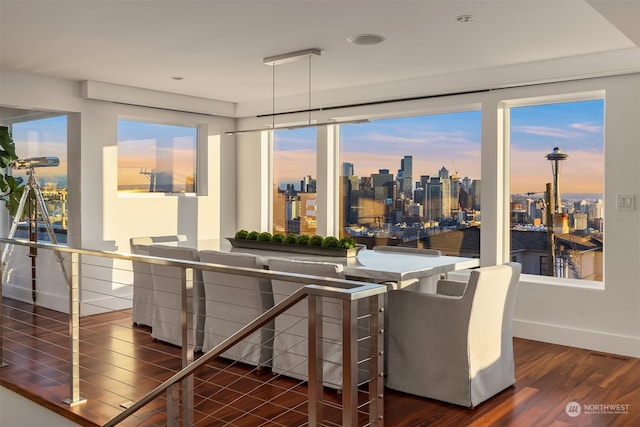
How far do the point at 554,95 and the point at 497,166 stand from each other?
0.74m

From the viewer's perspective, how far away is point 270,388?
143 inches

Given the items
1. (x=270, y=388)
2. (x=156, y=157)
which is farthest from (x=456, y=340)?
(x=156, y=157)

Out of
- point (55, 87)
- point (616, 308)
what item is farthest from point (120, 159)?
point (616, 308)

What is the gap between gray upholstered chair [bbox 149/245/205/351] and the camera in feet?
14.4

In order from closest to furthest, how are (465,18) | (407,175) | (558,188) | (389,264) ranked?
1. (465,18)
2. (389,264)
3. (558,188)
4. (407,175)

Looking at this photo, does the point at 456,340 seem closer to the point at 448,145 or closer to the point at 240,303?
the point at 240,303

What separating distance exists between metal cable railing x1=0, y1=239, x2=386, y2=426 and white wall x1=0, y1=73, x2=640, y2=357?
4.75ft

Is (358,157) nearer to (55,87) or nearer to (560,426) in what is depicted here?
(55,87)

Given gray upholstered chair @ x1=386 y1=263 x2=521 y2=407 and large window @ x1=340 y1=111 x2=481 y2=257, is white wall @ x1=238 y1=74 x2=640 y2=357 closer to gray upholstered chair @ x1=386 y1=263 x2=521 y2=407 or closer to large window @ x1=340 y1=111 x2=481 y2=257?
large window @ x1=340 y1=111 x2=481 y2=257

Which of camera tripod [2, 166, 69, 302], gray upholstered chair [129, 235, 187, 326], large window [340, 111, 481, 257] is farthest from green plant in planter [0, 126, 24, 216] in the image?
large window [340, 111, 481, 257]

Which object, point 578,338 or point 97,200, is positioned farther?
point 97,200

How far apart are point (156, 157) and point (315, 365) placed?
16.9ft

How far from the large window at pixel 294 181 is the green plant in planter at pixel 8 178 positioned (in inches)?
110

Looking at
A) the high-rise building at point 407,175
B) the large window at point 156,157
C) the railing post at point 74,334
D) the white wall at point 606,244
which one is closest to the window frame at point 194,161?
the large window at point 156,157
